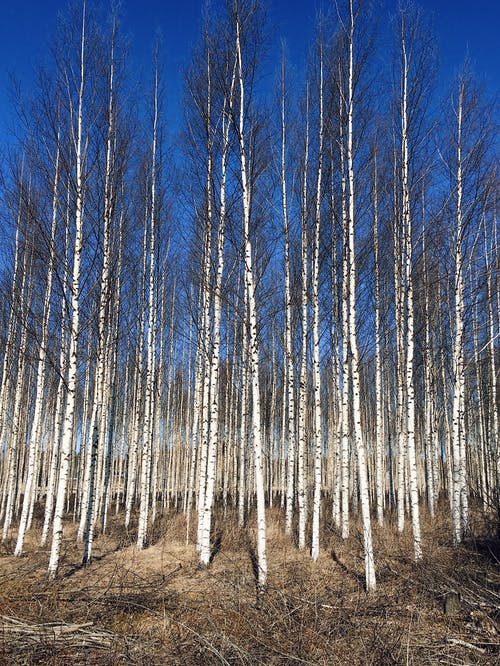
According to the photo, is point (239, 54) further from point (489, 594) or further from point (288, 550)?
point (288, 550)

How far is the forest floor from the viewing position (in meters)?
4.31

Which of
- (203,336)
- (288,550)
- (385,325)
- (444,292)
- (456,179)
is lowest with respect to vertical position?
(288,550)

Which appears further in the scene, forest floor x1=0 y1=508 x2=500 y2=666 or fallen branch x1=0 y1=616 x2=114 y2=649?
fallen branch x1=0 y1=616 x2=114 y2=649

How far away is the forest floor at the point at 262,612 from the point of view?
14.1ft

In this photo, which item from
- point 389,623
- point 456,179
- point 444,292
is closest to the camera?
point 389,623

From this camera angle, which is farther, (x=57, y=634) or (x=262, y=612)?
(x=262, y=612)

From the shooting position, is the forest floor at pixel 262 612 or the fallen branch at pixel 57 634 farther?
the fallen branch at pixel 57 634

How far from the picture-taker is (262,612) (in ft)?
18.3

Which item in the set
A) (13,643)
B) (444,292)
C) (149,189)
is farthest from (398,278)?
(13,643)

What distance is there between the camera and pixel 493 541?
8.30m

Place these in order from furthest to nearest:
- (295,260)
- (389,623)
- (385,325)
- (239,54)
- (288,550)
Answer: (385,325) < (295,260) < (288,550) < (239,54) < (389,623)

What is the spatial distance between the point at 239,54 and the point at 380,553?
10168mm

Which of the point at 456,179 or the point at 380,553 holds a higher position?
the point at 456,179

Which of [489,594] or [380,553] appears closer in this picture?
[489,594]
